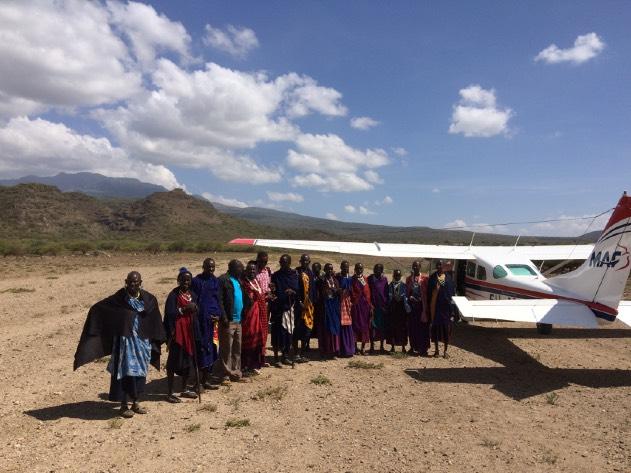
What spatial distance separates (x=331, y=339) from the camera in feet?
25.5

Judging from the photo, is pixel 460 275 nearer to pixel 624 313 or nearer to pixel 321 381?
pixel 624 313

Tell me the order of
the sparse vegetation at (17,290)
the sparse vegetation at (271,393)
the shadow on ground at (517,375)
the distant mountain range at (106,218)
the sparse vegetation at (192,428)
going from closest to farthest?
1. the sparse vegetation at (192,428)
2. the sparse vegetation at (271,393)
3. the shadow on ground at (517,375)
4. the sparse vegetation at (17,290)
5. the distant mountain range at (106,218)

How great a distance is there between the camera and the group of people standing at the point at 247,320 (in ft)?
17.2

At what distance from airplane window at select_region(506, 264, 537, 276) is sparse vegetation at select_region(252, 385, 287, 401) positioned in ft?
20.9

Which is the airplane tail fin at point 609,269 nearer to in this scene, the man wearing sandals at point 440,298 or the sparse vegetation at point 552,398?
the sparse vegetation at point 552,398

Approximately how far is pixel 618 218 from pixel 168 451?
774 centimetres

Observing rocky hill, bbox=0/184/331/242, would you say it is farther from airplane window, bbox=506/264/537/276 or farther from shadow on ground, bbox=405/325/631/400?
shadow on ground, bbox=405/325/631/400

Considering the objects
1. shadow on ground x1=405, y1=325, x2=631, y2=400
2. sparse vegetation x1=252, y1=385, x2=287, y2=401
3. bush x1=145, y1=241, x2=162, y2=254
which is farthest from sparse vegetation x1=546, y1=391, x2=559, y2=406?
bush x1=145, y1=241, x2=162, y2=254

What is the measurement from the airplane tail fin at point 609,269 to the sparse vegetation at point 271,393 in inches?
223

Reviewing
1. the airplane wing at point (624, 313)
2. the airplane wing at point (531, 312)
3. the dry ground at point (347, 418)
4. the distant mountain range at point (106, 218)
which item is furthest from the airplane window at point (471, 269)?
the distant mountain range at point (106, 218)

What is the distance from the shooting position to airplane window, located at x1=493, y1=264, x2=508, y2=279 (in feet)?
32.7

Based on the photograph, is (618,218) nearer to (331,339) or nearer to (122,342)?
(331,339)

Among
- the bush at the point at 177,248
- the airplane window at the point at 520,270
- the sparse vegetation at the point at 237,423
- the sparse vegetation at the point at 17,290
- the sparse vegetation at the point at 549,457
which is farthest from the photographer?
the bush at the point at 177,248

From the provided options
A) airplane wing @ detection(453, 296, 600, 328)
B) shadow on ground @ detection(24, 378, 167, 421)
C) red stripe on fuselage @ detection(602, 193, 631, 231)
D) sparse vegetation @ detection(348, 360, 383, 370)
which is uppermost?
red stripe on fuselage @ detection(602, 193, 631, 231)
